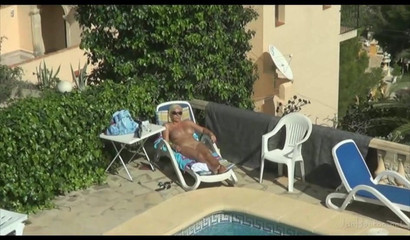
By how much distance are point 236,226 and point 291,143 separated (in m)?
1.66

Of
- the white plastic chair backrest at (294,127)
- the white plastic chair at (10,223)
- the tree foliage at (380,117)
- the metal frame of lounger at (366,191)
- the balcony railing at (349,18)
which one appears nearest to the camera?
the white plastic chair at (10,223)

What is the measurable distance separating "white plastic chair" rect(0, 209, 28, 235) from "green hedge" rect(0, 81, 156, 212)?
2.45ft

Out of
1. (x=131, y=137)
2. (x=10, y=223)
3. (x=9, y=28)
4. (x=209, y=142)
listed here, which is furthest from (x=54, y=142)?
(x=9, y=28)

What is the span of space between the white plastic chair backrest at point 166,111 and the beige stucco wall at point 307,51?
6037 mm

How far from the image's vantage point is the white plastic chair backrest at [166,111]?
11.2 meters

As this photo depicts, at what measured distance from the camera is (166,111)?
11281 millimetres

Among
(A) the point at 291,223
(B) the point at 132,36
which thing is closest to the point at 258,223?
(A) the point at 291,223

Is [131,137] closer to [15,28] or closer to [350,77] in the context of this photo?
[350,77]

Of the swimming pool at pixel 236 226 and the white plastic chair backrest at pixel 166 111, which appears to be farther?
the white plastic chair backrest at pixel 166 111

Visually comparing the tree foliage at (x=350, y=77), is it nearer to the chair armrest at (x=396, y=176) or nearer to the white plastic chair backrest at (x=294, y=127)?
the white plastic chair backrest at (x=294, y=127)

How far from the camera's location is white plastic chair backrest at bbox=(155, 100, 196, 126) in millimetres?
11242

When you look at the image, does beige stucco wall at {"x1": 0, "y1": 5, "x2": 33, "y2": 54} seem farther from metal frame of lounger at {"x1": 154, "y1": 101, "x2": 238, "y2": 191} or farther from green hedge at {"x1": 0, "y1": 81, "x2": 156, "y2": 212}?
metal frame of lounger at {"x1": 154, "y1": 101, "x2": 238, "y2": 191}

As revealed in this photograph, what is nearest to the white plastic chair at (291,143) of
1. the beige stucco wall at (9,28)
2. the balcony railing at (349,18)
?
the balcony railing at (349,18)

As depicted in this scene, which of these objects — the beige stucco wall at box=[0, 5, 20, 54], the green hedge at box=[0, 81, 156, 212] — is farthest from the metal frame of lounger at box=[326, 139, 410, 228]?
the beige stucco wall at box=[0, 5, 20, 54]
